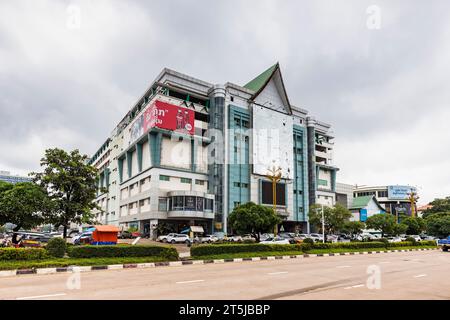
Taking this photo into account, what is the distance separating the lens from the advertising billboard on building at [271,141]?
61.7 meters

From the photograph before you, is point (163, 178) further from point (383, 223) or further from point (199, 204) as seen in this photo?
point (383, 223)

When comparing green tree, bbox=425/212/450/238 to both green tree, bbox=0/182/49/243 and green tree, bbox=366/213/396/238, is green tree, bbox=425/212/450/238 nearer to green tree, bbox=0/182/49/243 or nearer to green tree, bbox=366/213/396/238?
green tree, bbox=366/213/396/238

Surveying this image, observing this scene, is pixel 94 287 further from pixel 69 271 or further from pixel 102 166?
pixel 102 166

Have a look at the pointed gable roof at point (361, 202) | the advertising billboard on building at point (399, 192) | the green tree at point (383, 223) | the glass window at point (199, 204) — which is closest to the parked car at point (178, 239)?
the glass window at point (199, 204)

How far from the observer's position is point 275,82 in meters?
67.9

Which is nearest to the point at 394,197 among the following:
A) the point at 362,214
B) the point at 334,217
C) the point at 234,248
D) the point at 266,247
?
the point at 362,214

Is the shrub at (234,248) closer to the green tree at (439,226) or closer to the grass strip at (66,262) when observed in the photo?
the grass strip at (66,262)

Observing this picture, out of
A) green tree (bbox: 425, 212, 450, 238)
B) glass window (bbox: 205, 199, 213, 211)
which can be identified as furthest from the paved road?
green tree (bbox: 425, 212, 450, 238)

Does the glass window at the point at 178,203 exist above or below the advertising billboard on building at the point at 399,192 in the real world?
below

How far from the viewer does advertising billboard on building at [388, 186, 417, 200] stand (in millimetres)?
105250

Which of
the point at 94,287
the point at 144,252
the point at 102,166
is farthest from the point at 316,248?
the point at 102,166

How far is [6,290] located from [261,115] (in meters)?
56.3

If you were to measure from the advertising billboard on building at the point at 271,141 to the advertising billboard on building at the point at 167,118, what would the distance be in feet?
40.7
